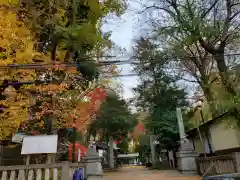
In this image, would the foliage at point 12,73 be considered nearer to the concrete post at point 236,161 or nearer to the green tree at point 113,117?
the concrete post at point 236,161

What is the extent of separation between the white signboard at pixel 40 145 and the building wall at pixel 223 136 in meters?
8.69

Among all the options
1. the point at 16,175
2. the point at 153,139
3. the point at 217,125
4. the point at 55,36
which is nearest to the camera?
the point at 16,175

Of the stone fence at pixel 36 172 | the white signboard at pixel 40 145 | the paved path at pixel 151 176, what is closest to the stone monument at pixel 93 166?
the paved path at pixel 151 176

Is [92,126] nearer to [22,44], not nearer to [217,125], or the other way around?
[217,125]

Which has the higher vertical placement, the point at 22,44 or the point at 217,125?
the point at 22,44

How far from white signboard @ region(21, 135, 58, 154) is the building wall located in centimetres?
869

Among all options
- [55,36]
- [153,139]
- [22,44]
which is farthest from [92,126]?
[22,44]

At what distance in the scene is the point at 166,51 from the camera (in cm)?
1305

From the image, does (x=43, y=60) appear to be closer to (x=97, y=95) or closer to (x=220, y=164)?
(x=97, y=95)

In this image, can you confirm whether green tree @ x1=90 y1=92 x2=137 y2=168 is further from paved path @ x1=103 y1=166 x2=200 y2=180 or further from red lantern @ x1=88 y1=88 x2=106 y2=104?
paved path @ x1=103 y1=166 x2=200 y2=180

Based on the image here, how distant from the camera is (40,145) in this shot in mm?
8383

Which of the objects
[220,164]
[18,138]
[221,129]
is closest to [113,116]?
[221,129]

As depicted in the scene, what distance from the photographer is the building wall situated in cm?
1262

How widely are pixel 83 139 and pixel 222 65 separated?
1543 centimetres
